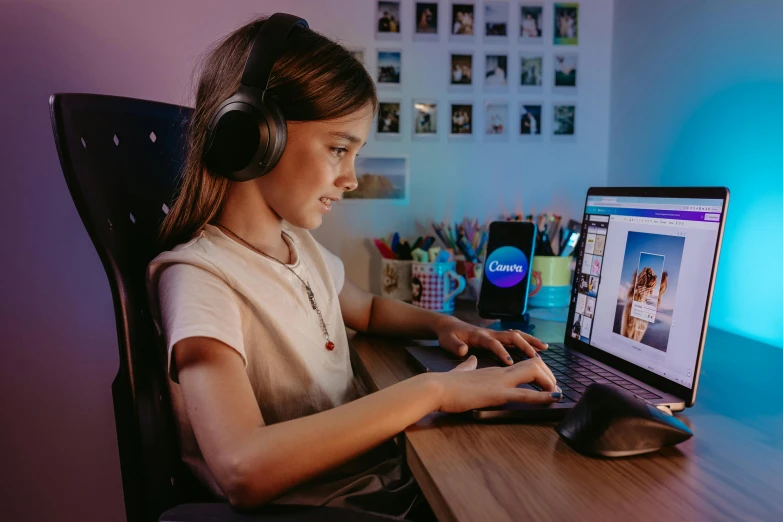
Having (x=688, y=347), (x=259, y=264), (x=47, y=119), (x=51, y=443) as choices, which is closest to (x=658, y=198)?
(x=688, y=347)

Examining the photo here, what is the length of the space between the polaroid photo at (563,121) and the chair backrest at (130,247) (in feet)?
3.13

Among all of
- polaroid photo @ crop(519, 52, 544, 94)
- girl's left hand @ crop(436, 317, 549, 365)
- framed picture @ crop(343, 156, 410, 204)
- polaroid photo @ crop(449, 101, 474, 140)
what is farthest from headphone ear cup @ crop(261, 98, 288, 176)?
polaroid photo @ crop(519, 52, 544, 94)

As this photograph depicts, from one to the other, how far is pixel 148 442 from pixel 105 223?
0.87 feet

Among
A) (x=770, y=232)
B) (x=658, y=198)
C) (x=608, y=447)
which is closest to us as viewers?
(x=608, y=447)

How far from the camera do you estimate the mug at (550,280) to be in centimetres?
131

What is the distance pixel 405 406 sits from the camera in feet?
2.13

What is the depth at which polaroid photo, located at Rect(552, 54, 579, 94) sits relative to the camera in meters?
1.48

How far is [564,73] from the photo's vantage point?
58.4 inches

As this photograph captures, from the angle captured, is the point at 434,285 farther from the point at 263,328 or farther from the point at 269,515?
the point at 269,515

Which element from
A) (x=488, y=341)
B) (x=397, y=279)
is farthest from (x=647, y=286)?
(x=397, y=279)

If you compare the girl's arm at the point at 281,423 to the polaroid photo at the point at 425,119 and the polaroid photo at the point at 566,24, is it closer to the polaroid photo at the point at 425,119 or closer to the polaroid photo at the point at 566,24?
the polaroid photo at the point at 425,119

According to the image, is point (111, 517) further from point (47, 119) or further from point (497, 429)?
point (497, 429)

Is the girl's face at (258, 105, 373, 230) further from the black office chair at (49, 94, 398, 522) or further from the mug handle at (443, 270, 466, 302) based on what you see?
the mug handle at (443, 270, 466, 302)

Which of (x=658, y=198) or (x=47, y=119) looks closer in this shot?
(x=658, y=198)
